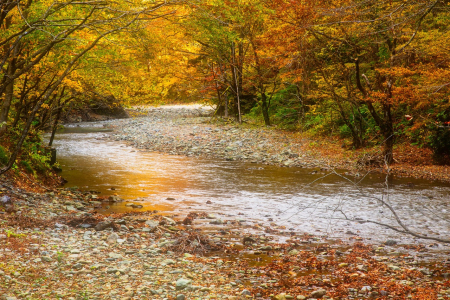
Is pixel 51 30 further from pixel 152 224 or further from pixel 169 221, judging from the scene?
pixel 169 221

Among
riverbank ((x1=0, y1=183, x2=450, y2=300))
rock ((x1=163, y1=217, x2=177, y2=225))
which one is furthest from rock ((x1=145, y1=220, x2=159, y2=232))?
rock ((x1=163, y1=217, x2=177, y2=225))

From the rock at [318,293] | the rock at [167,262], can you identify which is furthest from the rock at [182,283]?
the rock at [318,293]

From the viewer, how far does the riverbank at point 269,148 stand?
555 inches

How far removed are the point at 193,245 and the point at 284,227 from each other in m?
2.29

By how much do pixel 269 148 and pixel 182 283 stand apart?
13.7 metres

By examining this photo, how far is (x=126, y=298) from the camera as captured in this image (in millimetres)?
4512

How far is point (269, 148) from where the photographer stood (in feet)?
60.4

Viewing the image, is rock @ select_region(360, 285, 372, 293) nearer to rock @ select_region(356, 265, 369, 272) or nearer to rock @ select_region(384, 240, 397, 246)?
rock @ select_region(356, 265, 369, 272)

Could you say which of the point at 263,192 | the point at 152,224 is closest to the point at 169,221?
the point at 152,224

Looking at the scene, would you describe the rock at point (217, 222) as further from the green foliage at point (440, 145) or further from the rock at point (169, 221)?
the green foliage at point (440, 145)

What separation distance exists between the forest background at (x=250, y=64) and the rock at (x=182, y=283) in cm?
391

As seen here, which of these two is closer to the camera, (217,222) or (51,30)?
(51,30)

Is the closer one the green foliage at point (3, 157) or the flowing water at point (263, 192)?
the flowing water at point (263, 192)

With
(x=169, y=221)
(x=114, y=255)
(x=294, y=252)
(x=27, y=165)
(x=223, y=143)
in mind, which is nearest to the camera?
(x=114, y=255)
